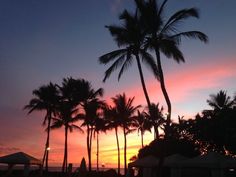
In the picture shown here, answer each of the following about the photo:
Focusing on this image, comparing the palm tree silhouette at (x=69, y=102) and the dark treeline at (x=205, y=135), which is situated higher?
the palm tree silhouette at (x=69, y=102)

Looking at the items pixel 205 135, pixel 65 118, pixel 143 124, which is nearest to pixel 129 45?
pixel 205 135

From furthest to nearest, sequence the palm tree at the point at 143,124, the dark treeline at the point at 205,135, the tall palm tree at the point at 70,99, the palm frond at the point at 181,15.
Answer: the palm tree at the point at 143,124, the tall palm tree at the point at 70,99, the dark treeline at the point at 205,135, the palm frond at the point at 181,15

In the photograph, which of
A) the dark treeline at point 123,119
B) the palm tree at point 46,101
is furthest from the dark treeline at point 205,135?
the palm tree at point 46,101

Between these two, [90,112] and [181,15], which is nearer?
[181,15]

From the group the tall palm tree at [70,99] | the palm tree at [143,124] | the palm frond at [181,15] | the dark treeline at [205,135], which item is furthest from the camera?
the palm tree at [143,124]

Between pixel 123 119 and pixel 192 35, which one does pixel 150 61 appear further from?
pixel 123 119

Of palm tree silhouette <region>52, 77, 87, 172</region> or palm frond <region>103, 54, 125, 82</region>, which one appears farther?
palm tree silhouette <region>52, 77, 87, 172</region>

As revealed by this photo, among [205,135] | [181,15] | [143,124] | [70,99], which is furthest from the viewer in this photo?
[143,124]

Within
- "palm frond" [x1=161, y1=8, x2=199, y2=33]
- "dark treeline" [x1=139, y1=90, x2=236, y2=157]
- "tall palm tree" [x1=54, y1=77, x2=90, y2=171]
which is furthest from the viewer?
"tall palm tree" [x1=54, y1=77, x2=90, y2=171]

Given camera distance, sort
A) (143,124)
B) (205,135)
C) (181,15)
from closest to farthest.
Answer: (181,15)
(205,135)
(143,124)

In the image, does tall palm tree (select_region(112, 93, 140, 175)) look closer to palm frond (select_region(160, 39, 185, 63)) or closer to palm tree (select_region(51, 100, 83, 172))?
palm tree (select_region(51, 100, 83, 172))

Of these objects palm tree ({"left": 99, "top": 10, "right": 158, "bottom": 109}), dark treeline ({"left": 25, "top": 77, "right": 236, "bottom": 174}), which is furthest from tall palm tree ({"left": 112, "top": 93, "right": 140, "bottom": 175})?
palm tree ({"left": 99, "top": 10, "right": 158, "bottom": 109})

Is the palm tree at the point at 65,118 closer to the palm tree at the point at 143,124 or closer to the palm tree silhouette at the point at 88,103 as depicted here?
the palm tree silhouette at the point at 88,103

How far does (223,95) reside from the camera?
1986 inches
